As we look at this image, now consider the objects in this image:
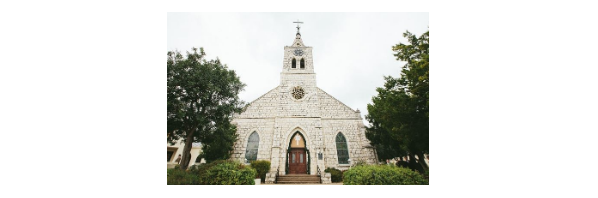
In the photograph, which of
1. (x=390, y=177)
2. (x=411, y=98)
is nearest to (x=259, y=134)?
(x=390, y=177)

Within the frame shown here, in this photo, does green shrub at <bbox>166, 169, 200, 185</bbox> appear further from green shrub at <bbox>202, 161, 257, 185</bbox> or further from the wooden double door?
the wooden double door

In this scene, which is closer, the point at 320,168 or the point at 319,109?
the point at 320,168

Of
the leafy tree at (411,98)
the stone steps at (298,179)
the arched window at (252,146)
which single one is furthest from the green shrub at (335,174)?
the arched window at (252,146)

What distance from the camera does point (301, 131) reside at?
37.3 ft

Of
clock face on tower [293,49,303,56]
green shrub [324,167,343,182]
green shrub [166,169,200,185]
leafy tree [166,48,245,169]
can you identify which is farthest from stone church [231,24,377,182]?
green shrub [166,169,200,185]

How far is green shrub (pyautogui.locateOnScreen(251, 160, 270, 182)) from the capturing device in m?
9.70

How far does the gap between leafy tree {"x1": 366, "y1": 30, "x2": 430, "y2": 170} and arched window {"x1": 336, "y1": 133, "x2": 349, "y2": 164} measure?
10.2 feet

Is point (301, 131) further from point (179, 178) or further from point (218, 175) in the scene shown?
point (179, 178)

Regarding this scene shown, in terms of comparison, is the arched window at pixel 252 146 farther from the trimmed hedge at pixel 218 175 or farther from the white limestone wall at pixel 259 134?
the trimmed hedge at pixel 218 175

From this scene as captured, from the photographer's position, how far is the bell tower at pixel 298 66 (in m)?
13.2
